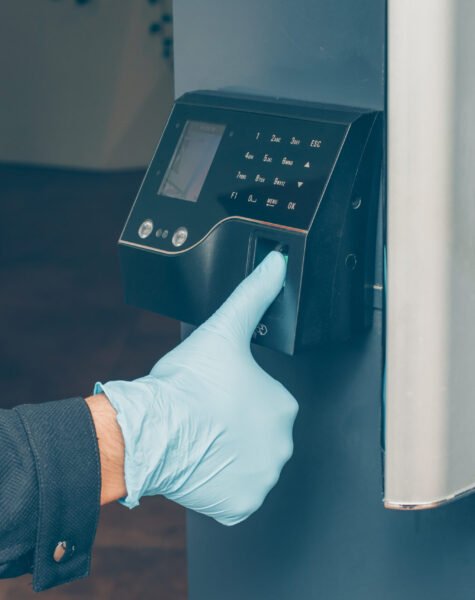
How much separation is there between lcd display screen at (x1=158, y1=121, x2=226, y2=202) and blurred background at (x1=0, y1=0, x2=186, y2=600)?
1.40 m

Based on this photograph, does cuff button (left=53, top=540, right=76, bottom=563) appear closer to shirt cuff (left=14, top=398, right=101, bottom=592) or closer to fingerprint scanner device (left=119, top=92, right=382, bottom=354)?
shirt cuff (left=14, top=398, right=101, bottom=592)

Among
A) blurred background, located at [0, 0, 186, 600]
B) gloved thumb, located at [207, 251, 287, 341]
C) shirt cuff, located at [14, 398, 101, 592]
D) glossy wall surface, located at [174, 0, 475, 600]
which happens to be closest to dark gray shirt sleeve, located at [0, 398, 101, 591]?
shirt cuff, located at [14, 398, 101, 592]

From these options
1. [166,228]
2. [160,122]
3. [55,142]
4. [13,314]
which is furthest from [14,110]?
[166,228]

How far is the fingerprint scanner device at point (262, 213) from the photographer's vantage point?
0.82m

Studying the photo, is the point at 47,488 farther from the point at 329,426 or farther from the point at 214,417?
the point at 329,426

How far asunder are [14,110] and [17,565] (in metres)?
5.47

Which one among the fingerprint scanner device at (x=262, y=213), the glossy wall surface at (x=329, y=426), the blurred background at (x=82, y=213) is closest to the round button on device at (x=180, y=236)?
the fingerprint scanner device at (x=262, y=213)

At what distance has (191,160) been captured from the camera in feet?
3.10

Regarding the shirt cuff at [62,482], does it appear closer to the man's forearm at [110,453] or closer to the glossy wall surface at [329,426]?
the man's forearm at [110,453]

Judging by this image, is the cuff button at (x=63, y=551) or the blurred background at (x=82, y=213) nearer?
the cuff button at (x=63, y=551)

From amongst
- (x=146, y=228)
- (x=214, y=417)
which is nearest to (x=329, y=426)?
(x=214, y=417)

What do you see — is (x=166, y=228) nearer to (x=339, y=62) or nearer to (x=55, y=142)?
(x=339, y=62)

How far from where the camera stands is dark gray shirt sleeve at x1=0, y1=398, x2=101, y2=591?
0.79m

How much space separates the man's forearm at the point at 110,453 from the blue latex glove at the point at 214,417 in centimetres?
1
